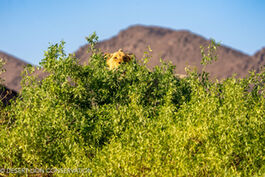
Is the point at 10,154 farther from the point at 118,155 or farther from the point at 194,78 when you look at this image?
the point at 194,78

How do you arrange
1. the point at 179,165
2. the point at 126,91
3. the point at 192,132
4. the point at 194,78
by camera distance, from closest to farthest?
the point at 179,165
the point at 192,132
the point at 126,91
the point at 194,78

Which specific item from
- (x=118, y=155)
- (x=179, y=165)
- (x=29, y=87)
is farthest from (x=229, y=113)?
(x=29, y=87)

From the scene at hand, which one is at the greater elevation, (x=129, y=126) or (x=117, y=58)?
(x=117, y=58)

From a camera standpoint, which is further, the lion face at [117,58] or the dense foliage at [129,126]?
the lion face at [117,58]

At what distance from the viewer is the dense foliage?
18.0 m

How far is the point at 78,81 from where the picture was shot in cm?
2675

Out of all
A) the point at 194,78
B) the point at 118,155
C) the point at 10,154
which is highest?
the point at 194,78

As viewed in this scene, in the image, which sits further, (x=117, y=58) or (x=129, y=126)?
(x=117, y=58)

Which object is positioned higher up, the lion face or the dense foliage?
the lion face

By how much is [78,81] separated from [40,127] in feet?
19.8

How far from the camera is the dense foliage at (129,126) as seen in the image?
59.1ft

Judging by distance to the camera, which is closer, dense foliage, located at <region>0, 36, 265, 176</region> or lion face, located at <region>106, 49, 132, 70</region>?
dense foliage, located at <region>0, 36, 265, 176</region>

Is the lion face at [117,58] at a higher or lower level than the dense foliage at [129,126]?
higher

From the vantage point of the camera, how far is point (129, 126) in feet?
71.6
